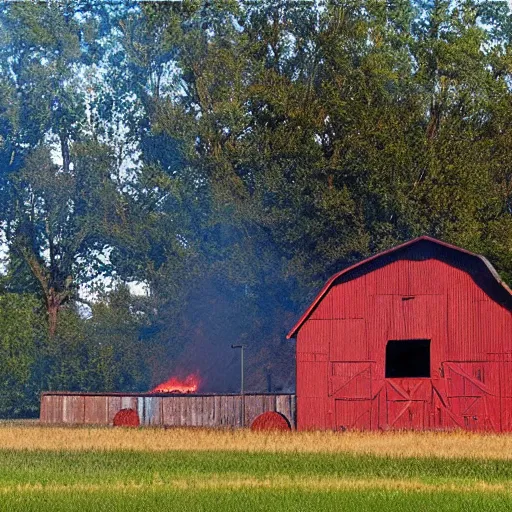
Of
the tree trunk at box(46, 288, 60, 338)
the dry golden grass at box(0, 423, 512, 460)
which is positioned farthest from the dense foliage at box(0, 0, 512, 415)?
the dry golden grass at box(0, 423, 512, 460)

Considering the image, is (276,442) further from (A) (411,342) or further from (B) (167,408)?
(B) (167,408)

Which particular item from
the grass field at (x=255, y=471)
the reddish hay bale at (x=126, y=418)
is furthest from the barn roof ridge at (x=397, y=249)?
the reddish hay bale at (x=126, y=418)

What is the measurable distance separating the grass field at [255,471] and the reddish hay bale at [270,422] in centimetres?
355

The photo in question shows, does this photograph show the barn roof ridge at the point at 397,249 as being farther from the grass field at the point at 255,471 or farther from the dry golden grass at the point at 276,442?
the grass field at the point at 255,471

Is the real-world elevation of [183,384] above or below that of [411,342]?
below

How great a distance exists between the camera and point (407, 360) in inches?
2196

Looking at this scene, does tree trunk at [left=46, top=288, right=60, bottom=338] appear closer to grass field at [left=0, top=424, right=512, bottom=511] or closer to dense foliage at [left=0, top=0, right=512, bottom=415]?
dense foliage at [left=0, top=0, right=512, bottom=415]

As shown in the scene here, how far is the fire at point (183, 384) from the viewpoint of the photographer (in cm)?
7744

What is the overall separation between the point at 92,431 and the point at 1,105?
38.7 meters

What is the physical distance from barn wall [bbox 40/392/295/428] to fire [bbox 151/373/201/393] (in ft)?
54.5

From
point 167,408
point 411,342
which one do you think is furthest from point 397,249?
point 167,408

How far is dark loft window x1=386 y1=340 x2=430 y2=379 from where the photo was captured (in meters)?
54.2

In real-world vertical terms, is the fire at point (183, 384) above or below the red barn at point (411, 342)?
below

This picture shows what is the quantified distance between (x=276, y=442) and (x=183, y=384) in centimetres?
3899
